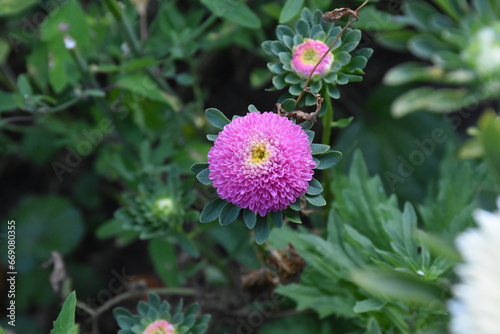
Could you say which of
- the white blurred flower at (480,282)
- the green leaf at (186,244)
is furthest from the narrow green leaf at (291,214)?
the green leaf at (186,244)

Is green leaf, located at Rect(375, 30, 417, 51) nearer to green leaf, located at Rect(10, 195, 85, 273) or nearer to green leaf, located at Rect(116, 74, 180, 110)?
green leaf, located at Rect(116, 74, 180, 110)

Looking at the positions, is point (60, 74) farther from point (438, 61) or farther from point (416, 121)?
point (416, 121)

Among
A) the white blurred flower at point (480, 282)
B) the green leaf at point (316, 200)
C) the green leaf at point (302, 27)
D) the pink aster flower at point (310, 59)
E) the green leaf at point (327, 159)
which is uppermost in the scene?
the green leaf at point (302, 27)

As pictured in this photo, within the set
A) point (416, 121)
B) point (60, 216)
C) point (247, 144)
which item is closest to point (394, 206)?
point (247, 144)

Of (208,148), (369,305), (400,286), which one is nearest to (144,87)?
(208,148)

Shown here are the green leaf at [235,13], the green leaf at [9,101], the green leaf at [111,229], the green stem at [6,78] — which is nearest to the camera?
the green leaf at [235,13]

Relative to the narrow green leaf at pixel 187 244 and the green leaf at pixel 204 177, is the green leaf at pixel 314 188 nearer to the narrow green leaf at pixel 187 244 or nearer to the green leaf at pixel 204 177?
the green leaf at pixel 204 177
